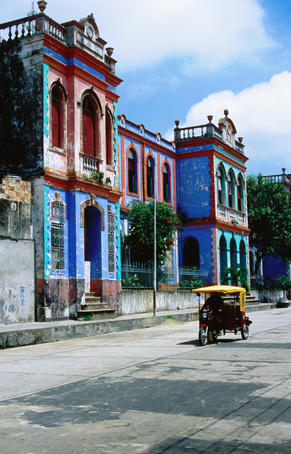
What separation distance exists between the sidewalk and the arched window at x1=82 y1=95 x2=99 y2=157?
678 centimetres

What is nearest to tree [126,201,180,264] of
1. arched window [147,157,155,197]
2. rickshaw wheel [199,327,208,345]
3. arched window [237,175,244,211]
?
arched window [147,157,155,197]

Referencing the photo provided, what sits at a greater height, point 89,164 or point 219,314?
point 89,164

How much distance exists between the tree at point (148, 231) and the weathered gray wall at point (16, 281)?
869 centimetres

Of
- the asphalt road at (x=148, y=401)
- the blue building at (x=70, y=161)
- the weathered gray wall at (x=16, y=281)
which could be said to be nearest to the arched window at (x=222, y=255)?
the blue building at (x=70, y=161)

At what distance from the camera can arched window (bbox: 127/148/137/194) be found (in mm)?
29984

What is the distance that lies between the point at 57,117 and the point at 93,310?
7.25m

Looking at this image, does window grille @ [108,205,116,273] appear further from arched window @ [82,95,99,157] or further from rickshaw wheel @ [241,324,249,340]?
rickshaw wheel @ [241,324,249,340]

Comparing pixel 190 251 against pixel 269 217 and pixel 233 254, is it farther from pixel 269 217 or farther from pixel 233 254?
pixel 269 217

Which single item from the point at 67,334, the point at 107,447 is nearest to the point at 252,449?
the point at 107,447

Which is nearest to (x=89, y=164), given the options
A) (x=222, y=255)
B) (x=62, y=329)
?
(x=62, y=329)

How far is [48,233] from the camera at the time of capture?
1938 centimetres

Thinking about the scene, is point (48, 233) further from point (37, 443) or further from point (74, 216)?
point (37, 443)

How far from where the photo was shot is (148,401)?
7.35m

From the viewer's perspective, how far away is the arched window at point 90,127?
2203 centimetres
